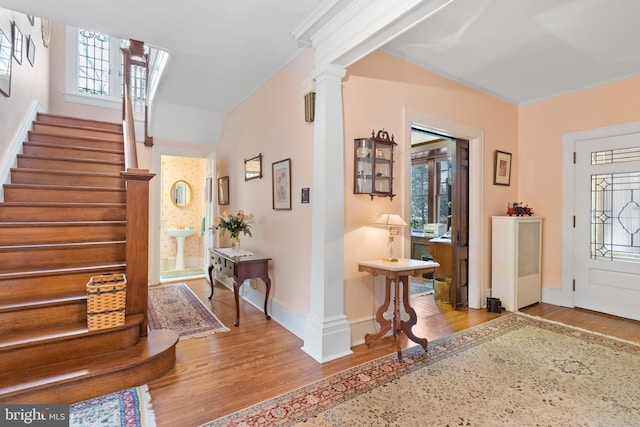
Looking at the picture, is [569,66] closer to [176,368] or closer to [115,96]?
[176,368]

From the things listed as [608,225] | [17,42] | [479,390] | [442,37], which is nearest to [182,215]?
[17,42]

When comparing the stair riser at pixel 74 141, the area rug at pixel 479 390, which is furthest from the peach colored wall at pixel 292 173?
the stair riser at pixel 74 141

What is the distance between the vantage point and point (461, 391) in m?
2.18

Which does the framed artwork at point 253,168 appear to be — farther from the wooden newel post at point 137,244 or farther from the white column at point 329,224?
the wooden newel post at point 137,244

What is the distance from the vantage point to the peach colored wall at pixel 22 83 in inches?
125

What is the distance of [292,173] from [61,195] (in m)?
2.43

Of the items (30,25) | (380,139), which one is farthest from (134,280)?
(30,25)

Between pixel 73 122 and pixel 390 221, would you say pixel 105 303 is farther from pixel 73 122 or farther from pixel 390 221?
pixel 73 122

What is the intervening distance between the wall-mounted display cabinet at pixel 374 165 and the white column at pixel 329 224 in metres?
0.21

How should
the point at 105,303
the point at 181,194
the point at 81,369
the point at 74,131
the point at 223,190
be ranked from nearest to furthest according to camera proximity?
the point at 81,369
the point at 105,303
the point at 74,131
the point at 223,190
the point at 181,194

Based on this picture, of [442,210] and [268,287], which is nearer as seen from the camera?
[268,287]

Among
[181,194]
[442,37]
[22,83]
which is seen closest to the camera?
[442,37]

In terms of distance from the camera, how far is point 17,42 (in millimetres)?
3420

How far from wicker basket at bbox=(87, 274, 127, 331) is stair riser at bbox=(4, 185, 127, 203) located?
1.45m
